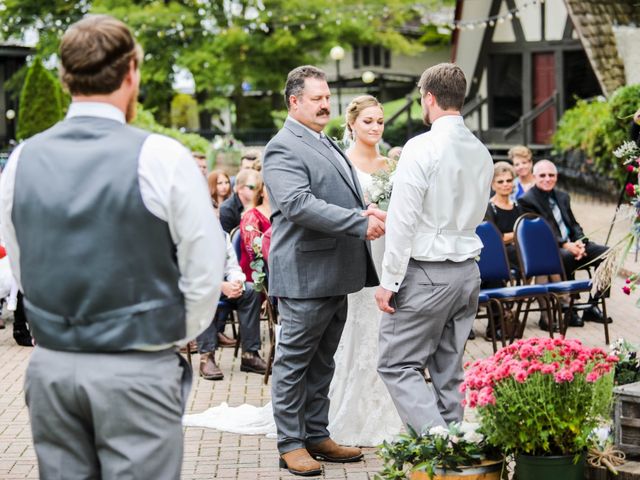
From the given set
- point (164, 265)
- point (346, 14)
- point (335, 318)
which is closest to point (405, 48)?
point (346, 14)

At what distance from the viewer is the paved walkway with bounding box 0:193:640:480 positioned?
6.05 m

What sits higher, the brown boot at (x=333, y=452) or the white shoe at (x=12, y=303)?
the brown boot at (x=333, y=452)

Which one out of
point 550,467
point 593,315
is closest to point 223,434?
point 550,467

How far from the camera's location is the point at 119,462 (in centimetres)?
304

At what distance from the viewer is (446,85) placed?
5371 mm

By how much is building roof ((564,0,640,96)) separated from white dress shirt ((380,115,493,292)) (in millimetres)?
16950

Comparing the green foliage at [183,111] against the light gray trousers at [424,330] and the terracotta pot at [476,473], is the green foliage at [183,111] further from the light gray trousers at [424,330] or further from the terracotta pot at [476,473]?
the terracotta pot at [476,473]

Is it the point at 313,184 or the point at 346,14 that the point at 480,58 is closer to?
the point at 346,14

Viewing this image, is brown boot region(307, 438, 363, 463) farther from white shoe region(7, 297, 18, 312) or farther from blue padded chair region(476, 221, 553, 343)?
white shoe region(7, 297, 18, 312)

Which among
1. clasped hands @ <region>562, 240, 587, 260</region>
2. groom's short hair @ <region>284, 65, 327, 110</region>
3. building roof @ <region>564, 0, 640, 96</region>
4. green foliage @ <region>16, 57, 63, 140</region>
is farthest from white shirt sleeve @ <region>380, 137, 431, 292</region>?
green foliage @ <region>16, 57, 63, 140</region>

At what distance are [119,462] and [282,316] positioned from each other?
288 centimetres

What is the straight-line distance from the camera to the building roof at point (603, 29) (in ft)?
71.2

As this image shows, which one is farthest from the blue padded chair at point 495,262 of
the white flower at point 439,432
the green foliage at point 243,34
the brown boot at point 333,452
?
the green foliage at point 243,34

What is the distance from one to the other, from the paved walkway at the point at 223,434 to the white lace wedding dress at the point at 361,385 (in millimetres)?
189
